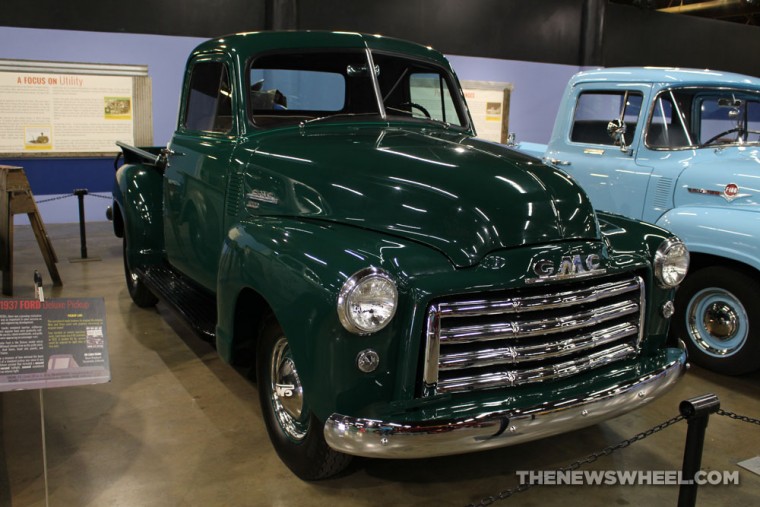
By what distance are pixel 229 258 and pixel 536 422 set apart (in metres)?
1.41

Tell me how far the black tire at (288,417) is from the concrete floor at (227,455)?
0.35 feet

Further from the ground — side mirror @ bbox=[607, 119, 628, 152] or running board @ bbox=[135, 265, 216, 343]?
side mirror @ bbox=[607, 119, 628, 152]

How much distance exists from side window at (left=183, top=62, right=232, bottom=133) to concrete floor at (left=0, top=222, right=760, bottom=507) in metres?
1.39

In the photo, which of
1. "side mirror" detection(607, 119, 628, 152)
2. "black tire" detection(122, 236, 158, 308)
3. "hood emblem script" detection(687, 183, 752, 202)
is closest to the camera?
"hood emblem script" detection(687, 183, 752, 202)

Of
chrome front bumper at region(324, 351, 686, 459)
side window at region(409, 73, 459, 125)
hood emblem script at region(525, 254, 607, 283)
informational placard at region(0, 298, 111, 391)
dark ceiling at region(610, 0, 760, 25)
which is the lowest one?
chrome front bumper at region(324, 351, 686, 459)

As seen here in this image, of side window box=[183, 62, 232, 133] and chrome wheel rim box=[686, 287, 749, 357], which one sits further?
chrome wheel rim box=[686, 287, 749, 357]

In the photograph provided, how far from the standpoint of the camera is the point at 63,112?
790 centimetres

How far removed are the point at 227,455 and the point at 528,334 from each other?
4.69 ft

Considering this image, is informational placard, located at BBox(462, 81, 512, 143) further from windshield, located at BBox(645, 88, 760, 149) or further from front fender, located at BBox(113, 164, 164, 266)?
front fender, located at BBox(113, 164, 164, 266)

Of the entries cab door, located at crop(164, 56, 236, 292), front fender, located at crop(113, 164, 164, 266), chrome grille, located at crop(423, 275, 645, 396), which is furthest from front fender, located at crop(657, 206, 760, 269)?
front fender, located at crop(113, 164, 164, 266)

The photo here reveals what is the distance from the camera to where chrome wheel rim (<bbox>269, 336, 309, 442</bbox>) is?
2607 mm

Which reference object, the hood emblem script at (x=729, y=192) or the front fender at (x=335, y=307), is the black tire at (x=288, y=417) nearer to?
the front fender at (x=335, y=307)

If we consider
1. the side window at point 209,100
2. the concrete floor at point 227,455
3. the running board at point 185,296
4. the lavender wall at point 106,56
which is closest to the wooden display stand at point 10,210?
the running board at point 185,296

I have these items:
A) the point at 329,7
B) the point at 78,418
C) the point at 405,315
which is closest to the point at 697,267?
the point at 405,315
